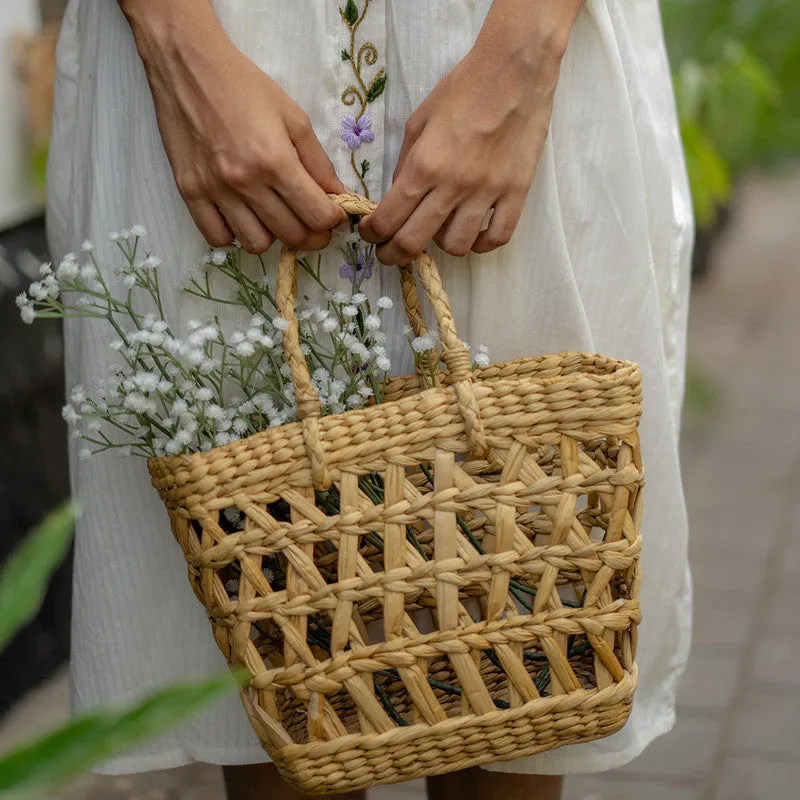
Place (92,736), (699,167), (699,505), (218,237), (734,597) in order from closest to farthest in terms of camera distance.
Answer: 1. (92,736)
2. (218,237)
3. (734,597)
4. (699,167)
5. (699,505)

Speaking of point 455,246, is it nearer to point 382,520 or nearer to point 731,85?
point 382,520

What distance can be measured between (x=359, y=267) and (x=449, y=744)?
1.38 ft

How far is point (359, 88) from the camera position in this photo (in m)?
1.10

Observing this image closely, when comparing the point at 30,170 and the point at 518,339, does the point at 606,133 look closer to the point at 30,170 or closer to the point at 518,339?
the point at 518,339

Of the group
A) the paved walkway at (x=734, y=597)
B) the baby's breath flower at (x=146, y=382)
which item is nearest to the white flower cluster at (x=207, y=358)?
the baby's breath flower at (x=146, y=382)

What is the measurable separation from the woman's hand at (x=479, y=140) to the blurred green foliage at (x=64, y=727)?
655 millimetres

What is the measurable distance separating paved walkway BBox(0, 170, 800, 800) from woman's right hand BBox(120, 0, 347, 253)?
1254mm

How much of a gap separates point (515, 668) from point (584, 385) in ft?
0.78

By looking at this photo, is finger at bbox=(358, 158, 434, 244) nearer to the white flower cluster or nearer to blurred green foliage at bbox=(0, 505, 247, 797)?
the white flower cluster

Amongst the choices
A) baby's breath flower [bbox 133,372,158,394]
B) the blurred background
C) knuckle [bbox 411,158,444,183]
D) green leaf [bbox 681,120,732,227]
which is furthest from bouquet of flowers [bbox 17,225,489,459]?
green leaf [bbox 681,120,732,227]

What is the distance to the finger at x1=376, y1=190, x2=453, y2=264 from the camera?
1.02 meters

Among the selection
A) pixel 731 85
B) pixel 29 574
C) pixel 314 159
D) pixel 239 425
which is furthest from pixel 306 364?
pixel 731 85

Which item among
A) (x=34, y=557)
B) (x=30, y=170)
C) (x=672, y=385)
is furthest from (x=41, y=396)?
(x=34, y=557)

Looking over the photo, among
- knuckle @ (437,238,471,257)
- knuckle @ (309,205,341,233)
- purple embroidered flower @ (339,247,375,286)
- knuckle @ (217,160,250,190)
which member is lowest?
purple embroidered flower @ (339,247,375,286)
